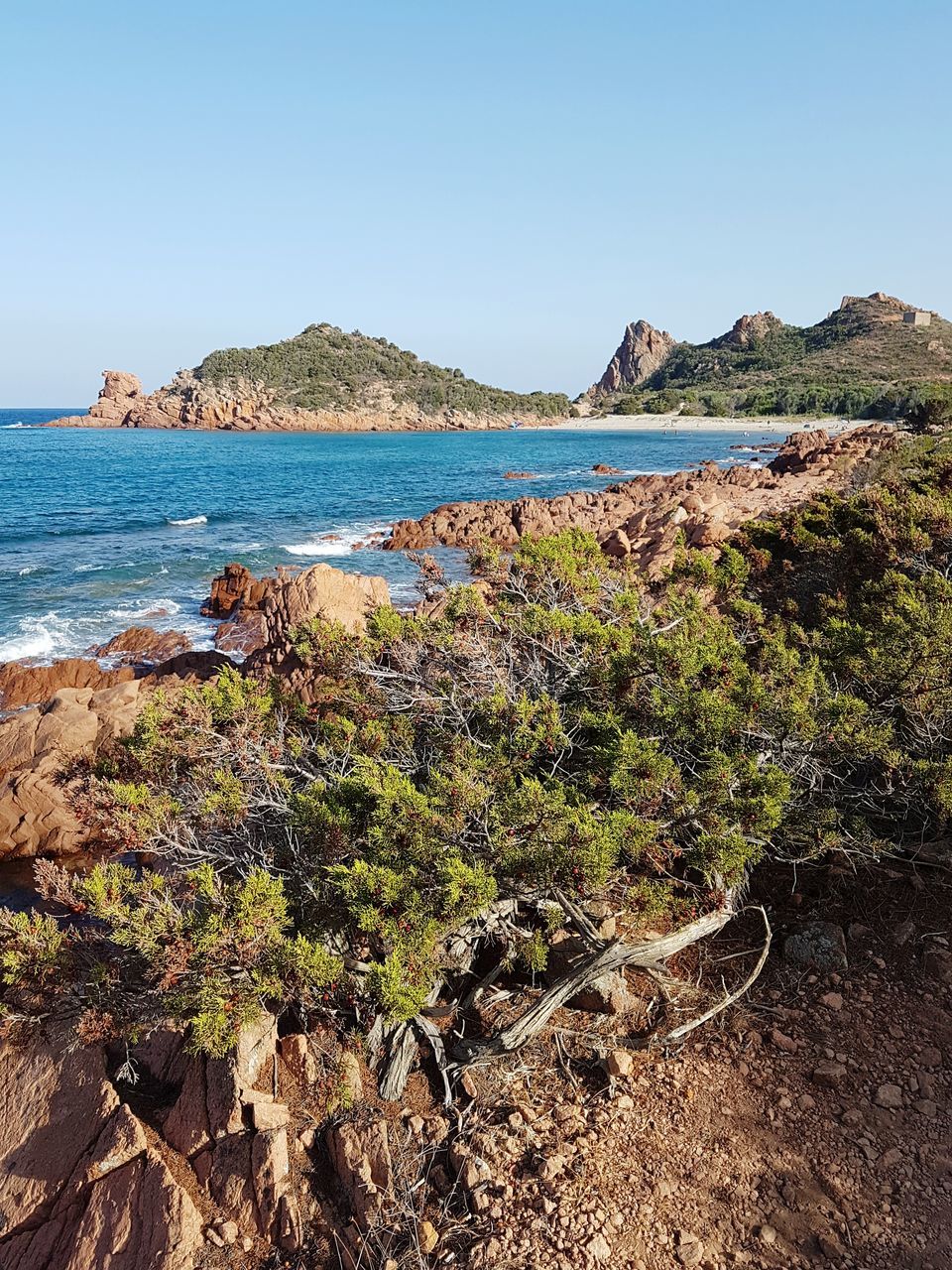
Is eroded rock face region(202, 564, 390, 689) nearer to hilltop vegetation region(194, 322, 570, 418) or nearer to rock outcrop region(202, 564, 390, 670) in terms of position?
rock outcrop region(202, 564, 390, 670)

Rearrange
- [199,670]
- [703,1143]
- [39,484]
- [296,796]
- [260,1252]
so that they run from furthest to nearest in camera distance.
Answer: [39,484]
[199,670]
[296,796]
[703,1143]
[260,1252]

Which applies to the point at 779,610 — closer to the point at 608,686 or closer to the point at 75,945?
the point at 608,686

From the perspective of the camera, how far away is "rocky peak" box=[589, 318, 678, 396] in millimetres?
174500

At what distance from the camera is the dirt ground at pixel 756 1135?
3.66 m

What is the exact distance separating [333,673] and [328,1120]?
10.8ft

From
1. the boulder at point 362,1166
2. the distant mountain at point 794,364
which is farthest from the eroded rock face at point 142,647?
the distant mountain at point 794,364

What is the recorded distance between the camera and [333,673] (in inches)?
247

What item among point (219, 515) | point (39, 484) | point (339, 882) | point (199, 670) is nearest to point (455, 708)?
point (339, 882)

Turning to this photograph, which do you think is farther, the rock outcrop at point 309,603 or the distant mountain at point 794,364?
the distant mountain at point 794,364

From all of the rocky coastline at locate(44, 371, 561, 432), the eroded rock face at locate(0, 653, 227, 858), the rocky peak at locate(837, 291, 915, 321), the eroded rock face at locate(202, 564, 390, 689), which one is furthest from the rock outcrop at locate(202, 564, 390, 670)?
the rocky peak at locate(837, 291, 915, 321)

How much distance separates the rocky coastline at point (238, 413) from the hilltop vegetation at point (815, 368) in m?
37.9

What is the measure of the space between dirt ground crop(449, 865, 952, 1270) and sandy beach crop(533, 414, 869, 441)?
200 ft

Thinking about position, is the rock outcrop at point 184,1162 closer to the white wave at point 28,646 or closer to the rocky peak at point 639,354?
the white wave at point 28,646

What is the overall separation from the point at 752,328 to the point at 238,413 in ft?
370
